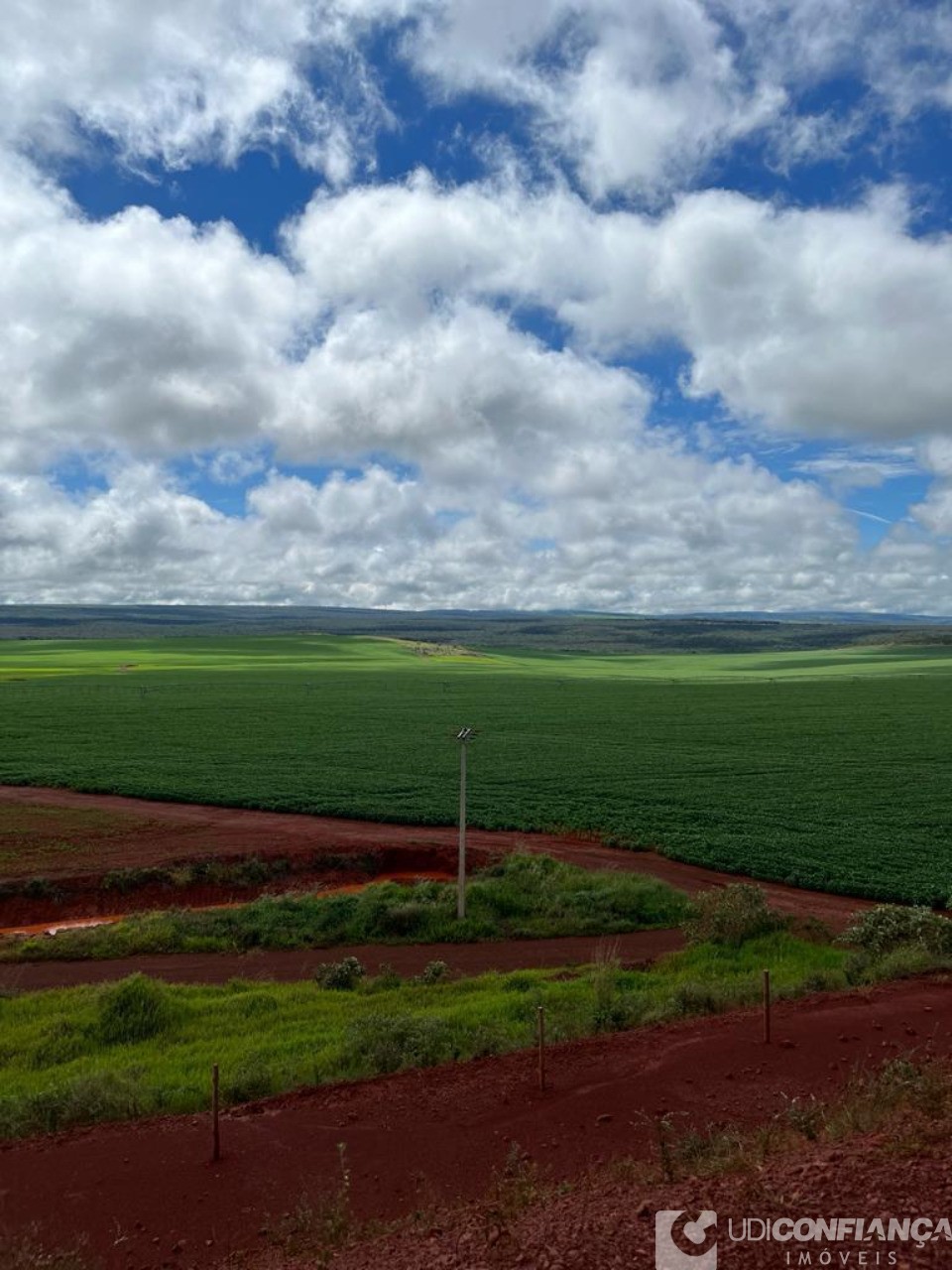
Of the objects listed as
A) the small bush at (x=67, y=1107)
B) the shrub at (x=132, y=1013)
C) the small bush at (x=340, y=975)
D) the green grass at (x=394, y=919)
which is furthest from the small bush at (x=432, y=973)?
the small bush at (x=67, y=1107)

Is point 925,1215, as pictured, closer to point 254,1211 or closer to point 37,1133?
point 254,1211

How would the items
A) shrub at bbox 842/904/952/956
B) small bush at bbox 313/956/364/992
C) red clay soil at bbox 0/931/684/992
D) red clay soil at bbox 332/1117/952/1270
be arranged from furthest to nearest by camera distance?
red clay soil at bbox 0/931/684/992, small bush at bbox 313/956/364/992, shrub at bbox 842/904/952/956, red clay soil at bbox 332/1117/952/1270

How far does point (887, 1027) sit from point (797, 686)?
10394cm

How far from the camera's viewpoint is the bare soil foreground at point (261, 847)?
103ft

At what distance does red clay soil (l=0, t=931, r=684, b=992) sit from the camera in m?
23.2

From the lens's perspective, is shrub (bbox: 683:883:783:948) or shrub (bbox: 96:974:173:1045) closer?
shrub (bbox: 96:974:173:1045)

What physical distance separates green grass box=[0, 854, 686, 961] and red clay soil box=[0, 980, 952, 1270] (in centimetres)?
1100

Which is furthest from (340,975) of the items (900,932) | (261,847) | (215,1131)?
(900,932)

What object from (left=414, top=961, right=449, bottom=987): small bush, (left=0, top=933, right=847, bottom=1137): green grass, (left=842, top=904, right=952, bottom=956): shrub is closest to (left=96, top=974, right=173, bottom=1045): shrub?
(left=0, top=933, right=847, bottom=1137): green grass

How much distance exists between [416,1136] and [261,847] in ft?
81.5

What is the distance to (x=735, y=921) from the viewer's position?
79.2 feet

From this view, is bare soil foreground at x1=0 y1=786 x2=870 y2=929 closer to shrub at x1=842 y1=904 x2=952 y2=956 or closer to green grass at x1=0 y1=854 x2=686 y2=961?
green grass at x1=0 y1=854 x2=686 y2=961

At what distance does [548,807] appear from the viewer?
42875mm

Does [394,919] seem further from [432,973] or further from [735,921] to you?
[735,921]
